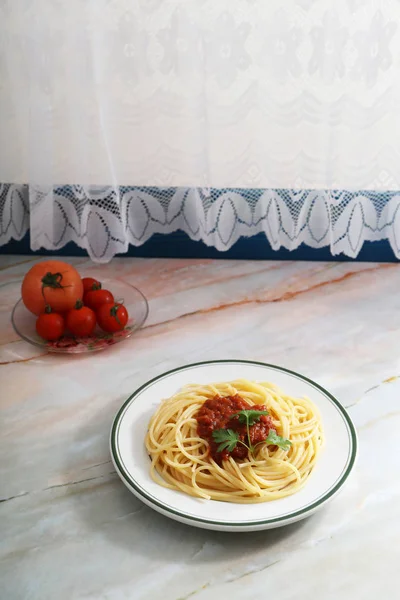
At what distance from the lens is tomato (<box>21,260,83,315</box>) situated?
4.28 ft

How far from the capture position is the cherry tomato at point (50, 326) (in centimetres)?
128

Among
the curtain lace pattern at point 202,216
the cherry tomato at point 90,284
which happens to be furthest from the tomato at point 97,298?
the curtain lace pattern at point 202,216

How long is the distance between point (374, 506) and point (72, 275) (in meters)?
0.69

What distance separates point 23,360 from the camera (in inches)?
50.1

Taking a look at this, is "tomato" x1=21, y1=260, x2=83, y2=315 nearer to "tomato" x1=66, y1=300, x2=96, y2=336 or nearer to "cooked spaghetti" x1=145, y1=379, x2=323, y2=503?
"tomato" x1=66, y1=300, x2=96, y2=336

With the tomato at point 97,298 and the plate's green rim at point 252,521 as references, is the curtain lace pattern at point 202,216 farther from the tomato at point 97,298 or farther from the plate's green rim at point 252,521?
the plate's green rim at point 252,521

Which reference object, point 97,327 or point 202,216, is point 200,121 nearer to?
point 202,216

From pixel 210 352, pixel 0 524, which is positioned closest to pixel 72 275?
pixel 210 352

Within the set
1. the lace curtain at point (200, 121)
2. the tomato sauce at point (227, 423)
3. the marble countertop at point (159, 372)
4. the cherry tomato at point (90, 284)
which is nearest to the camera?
the marble countertop at point (159, 372)

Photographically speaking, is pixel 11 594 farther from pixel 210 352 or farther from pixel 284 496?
pixel 210 352

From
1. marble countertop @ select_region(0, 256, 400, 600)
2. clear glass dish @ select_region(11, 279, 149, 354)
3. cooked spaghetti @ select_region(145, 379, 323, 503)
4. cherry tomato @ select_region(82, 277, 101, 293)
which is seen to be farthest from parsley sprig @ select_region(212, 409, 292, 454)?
cherry tomato @ select_region(82, 277, 101, 293)

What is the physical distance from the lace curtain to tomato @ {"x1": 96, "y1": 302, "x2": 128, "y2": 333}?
0.18 metres

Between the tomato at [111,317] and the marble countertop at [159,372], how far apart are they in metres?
0.04

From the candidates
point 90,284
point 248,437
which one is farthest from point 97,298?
point 248,437
